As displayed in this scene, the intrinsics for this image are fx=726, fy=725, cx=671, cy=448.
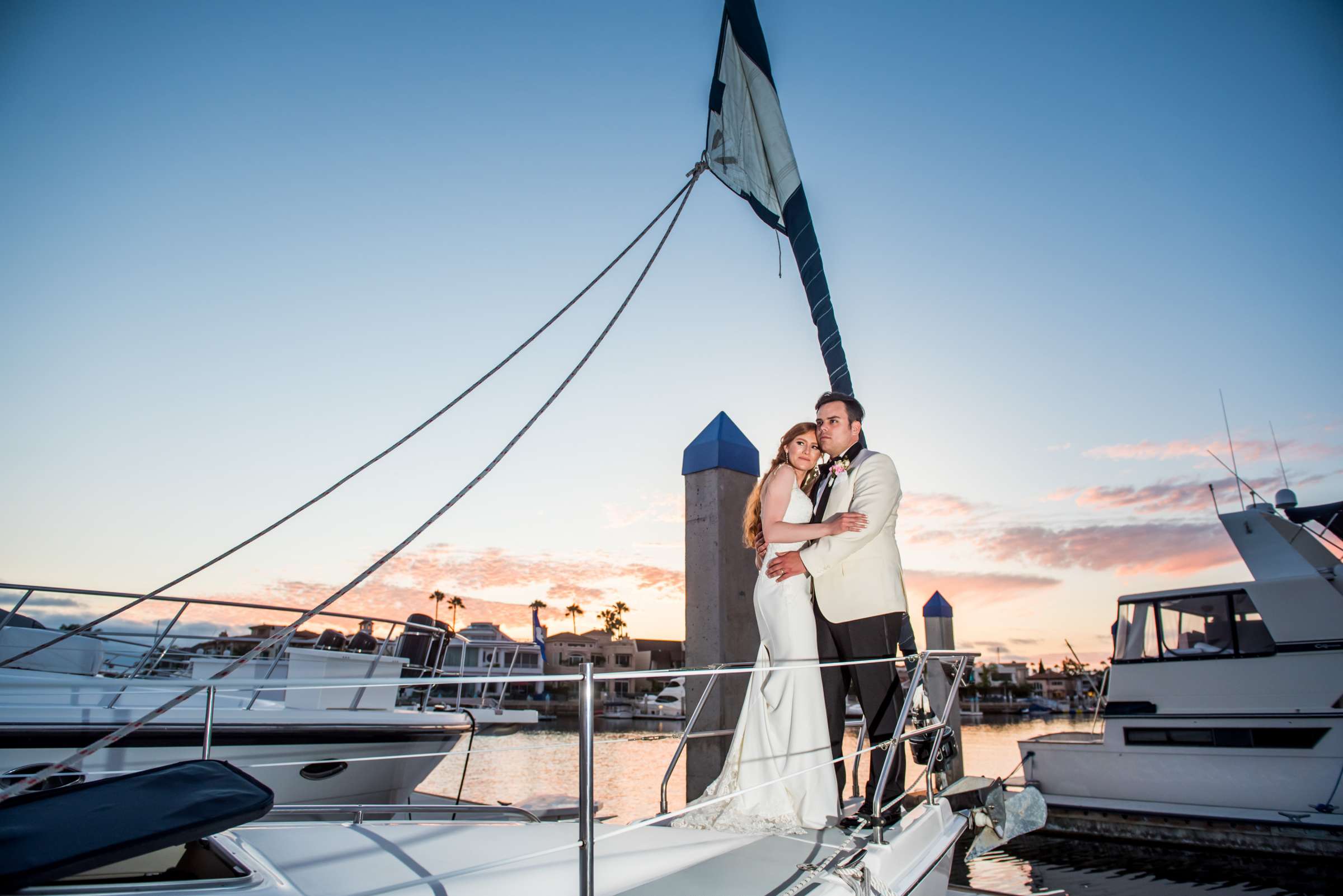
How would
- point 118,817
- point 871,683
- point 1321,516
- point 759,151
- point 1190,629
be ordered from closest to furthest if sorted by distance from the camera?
point 118,817, point 871,683, point 759,151, point 1190,629, point 1321,516

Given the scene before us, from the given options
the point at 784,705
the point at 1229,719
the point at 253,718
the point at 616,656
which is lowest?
the point at 616,656

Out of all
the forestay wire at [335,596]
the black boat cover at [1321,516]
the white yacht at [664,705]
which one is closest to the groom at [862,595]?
the forestay wire at [335,596]

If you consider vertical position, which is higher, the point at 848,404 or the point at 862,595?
the point at 848,404

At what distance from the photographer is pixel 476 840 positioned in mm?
2191

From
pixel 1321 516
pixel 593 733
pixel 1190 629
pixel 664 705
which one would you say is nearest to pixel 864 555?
pixel 593 733

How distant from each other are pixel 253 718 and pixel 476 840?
4268 mm

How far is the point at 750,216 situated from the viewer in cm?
482

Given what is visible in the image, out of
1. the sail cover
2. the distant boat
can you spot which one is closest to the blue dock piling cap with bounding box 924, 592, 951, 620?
the sail cover

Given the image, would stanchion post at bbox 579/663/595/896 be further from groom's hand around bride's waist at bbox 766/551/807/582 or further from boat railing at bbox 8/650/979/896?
groom's hand around bride's waist at bbox 766/551/807/582

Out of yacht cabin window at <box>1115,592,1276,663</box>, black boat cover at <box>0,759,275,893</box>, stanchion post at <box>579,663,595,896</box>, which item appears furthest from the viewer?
yacht cabin window at <box>1115,592,1276,663</box>

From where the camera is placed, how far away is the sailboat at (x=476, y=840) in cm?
130

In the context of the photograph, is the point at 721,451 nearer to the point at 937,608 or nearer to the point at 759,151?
the point at 759,151

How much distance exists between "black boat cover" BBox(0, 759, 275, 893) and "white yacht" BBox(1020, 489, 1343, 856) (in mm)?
9307

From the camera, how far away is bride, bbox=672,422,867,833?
3104 mm
